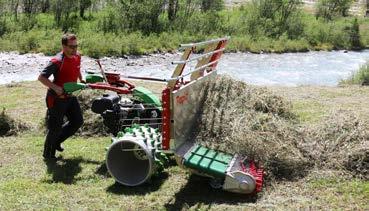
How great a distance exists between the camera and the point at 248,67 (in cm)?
2281

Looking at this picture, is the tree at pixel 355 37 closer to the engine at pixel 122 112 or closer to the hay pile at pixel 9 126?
the hay pile at pixel 9 126

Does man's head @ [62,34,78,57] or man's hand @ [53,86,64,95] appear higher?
man's head @ [62,34,78,57]

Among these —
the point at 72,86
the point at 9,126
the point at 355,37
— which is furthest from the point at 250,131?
the point at 355,37

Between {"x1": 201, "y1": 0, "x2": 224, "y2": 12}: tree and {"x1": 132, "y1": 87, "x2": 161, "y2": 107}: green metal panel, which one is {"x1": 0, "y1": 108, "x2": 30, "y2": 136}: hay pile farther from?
{"x1": 201, "y1": 0, "x2": 224, "y2": 12}: tree

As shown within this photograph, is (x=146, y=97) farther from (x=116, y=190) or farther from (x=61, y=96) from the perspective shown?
(x=116, y=190)

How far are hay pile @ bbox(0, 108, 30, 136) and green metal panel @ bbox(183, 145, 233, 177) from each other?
148 inches

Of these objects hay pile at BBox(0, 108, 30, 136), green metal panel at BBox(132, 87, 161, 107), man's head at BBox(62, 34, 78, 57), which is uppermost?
man's head at BBox(62, 34, 78, 57)

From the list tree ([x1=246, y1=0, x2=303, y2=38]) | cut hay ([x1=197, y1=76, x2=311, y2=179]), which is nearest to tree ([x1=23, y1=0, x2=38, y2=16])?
tree ([x1=246, y1=0, x2=303, y2=38])

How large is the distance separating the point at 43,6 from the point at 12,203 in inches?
1089

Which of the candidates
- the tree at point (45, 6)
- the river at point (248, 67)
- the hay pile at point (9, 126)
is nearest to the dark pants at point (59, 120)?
the hay pile at point (9, 126)

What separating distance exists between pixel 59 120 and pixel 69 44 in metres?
1.03

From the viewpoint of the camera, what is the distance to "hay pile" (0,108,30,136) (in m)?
8.62

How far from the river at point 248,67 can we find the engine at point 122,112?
10772 millimetres

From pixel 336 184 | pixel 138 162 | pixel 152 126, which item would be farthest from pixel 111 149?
pixel 336 184
